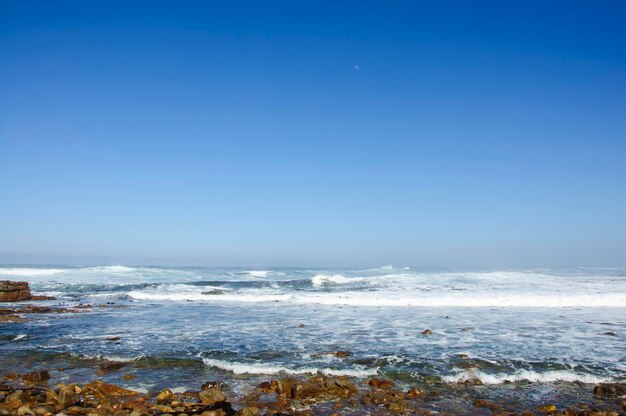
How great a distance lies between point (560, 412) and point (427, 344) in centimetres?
555

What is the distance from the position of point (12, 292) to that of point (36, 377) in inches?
784

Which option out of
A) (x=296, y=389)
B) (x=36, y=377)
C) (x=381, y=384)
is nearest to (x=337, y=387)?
(x=296, y=389)

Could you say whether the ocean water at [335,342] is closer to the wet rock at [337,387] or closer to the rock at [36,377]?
the rock at [36,377]

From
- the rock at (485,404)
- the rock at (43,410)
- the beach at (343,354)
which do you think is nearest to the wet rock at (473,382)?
the beach at (343,354)

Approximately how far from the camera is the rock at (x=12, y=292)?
24.4 meters

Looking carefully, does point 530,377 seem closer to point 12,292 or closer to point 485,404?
point 485,404

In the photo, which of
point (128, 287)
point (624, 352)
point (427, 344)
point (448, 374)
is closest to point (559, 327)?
point (624, 352)

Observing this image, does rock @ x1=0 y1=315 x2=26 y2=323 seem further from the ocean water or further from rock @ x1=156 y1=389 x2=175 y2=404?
rock @ x1=156 y1=389 x2=175 y2=404

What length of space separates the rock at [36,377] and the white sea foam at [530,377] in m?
8.48

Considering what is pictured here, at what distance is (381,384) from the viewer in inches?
337

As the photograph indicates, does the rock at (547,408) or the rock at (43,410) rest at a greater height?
the rock at (43,410)

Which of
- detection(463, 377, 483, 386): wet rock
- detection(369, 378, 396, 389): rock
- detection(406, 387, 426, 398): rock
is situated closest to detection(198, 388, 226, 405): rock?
detection(369, 378, 396, 389): rock

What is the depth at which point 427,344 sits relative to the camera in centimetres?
1253

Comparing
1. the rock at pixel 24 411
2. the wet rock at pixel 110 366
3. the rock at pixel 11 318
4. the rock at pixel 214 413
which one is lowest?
the rock at pixel 11 318
